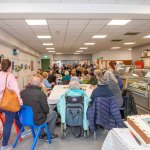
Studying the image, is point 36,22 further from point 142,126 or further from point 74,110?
point 142,126

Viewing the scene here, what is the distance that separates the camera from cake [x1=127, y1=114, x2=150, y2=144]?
1556mm

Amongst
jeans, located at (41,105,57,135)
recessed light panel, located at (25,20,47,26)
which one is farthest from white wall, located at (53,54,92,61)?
jeans, located at (41,105,57,135)

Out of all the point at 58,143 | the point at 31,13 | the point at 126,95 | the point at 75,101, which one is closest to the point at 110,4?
the point at 31,13

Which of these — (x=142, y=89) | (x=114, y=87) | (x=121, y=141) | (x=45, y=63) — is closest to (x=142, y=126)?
(x=121, y=141)

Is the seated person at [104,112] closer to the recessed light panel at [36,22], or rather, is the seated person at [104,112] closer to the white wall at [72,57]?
the recessed light panel at [36,22]

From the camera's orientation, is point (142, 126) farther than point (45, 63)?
No

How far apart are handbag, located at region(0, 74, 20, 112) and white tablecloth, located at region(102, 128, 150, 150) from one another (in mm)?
1718

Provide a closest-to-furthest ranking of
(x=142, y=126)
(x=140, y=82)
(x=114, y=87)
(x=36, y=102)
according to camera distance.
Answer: (x=142, y=126) < (x=36, y=102) < (x=114, y=87) < (x=140, y=82)

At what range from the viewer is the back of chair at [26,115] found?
3314 millimetres

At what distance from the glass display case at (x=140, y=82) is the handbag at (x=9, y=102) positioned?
2812mm

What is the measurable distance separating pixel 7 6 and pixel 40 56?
15.7 meters

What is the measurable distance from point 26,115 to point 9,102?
342 mm

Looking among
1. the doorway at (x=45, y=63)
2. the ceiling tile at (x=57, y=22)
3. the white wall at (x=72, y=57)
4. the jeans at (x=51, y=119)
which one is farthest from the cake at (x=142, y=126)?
the white wall at (x=72, y=57)

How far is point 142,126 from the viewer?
5.57 feet
